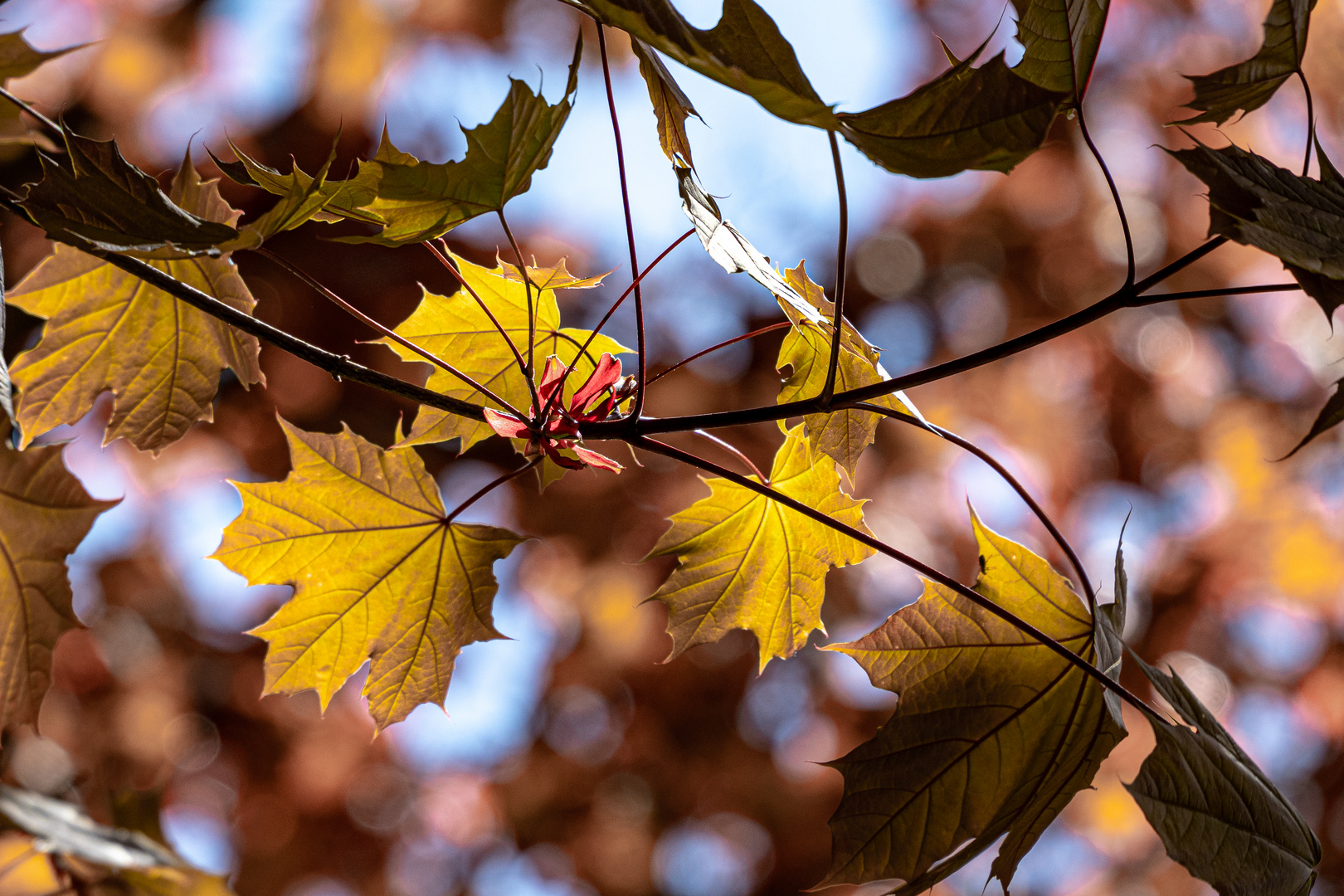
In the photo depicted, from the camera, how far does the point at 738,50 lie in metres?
0.40

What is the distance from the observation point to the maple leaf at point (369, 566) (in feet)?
2.59

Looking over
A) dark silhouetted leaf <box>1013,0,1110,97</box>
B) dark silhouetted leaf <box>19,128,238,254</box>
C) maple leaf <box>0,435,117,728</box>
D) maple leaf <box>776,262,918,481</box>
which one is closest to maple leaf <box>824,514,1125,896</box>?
maple leaf <box>776,262,918,481</box>

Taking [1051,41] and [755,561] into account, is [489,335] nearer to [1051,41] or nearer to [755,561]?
[755,561]

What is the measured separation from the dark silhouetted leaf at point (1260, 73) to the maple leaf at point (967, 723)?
0.36 meters

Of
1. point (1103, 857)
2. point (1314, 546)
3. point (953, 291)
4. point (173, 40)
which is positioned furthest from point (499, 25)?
point (1103, 857)

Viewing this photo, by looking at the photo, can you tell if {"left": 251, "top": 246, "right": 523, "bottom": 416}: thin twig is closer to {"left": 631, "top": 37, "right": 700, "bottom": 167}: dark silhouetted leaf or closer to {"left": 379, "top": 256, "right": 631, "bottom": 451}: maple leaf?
{"left": 379, "top": 256, "right": 631, "bottom": 451}: maple leaf

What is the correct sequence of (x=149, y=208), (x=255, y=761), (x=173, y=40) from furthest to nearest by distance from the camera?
(x=255, y=761) < (x=173, y=40) < (x=149, y=208)

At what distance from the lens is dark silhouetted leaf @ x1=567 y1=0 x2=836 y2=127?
37 cm

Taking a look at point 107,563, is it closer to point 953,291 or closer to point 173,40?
point 173,40

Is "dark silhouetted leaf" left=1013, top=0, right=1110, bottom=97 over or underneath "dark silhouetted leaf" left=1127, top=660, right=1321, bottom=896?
over

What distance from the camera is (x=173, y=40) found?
3402 mm

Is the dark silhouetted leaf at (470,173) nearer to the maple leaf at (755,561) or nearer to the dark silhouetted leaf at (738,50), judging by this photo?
the dark silhouetted leaf at (738,50)

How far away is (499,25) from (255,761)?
3.34 m

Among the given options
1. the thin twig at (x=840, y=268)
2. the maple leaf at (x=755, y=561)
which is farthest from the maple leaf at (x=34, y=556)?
the thin twig at (x=840, y=268)
